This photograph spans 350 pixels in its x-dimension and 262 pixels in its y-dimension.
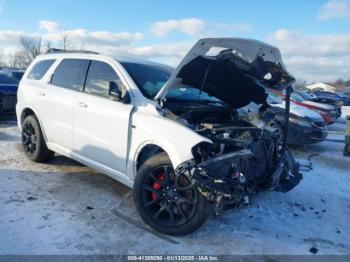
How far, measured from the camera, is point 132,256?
131 inches

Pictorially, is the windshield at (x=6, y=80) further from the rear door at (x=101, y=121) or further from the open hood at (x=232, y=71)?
the open hood at (x=232, y=71)

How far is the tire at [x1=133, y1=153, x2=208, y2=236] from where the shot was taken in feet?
11.8

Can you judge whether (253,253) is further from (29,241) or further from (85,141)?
(85,141)

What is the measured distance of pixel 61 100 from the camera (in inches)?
203

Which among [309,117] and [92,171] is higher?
[309,117]

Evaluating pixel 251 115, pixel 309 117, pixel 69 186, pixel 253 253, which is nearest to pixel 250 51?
pixel 251 115

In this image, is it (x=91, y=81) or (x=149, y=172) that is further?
(x=91, y=81)

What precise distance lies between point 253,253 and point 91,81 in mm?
3112

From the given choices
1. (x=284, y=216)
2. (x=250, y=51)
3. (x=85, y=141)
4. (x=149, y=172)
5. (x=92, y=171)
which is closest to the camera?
(x=250, y=51)

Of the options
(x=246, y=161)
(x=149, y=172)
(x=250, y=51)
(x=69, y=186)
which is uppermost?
(x=250, y=51)

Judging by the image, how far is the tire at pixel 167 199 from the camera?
3588 millimetres

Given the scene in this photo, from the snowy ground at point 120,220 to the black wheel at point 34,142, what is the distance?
0.18 meters

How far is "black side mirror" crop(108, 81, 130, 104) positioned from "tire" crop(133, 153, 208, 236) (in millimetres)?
863

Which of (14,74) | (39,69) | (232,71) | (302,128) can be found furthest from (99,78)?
(14,74)
